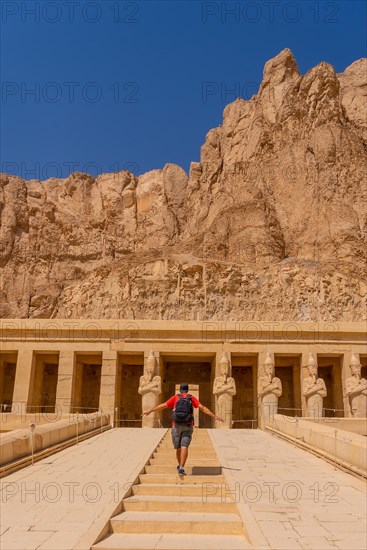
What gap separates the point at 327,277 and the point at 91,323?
1202 inches

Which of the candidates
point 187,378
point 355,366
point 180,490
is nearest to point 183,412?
point 180,490

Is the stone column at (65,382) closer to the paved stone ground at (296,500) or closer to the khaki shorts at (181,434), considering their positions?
the paved stone ground at (296,500)

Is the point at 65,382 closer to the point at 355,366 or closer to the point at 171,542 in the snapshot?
the point at 355,366

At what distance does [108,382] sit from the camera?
68.1 ft

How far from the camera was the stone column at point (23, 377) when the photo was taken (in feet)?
68.1

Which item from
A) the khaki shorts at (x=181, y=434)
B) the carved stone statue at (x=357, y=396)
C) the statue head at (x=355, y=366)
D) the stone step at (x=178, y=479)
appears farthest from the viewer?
the statue head at (x=355, y=366)

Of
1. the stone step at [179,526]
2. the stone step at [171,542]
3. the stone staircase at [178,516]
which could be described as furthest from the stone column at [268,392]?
the stone step at [171,542]

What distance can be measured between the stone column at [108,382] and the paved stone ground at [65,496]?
926 cm

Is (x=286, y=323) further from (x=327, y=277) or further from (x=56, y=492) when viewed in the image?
(x=327, y=277)

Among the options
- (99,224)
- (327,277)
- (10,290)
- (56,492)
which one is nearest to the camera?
(56,492)

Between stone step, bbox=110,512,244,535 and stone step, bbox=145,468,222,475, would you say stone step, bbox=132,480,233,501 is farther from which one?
stone step, bbox=110,512,244,535

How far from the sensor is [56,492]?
704 cm

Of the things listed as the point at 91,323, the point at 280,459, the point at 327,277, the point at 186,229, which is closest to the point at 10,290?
the point at 186,229

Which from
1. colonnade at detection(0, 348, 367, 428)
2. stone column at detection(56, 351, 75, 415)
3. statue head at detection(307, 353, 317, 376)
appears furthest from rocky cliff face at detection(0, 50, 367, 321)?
stone column at detection(56, 351, 75, 415)
